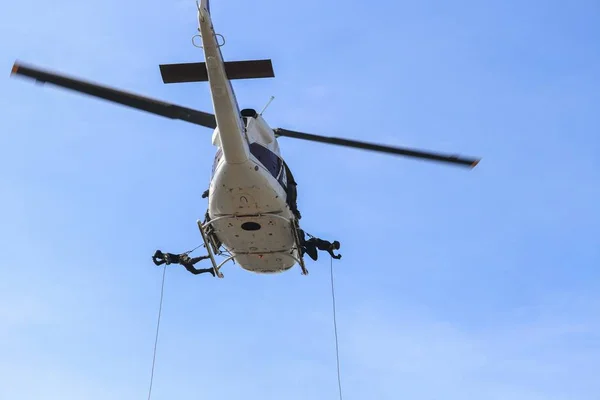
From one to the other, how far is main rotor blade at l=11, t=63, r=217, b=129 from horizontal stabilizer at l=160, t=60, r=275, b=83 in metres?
0.62

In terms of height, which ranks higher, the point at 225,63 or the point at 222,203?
the point at 225,63

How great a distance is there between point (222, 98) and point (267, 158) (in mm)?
2383

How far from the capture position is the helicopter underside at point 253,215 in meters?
14.1

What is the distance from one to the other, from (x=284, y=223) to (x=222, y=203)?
4.82 feet

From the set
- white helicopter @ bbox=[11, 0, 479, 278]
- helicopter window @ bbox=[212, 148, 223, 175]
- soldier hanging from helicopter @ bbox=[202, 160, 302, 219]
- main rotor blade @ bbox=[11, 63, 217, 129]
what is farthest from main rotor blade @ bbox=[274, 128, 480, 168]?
main rotor blade @ bbox=[11, 63, 217, 129]

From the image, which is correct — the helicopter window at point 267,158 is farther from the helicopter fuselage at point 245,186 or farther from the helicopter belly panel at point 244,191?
the helicopter belly panel at point 244,191

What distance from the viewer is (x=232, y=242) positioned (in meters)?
15.7

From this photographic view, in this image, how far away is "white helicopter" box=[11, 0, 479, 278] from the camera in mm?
13234

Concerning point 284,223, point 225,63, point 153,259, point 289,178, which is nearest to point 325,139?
point 289,178

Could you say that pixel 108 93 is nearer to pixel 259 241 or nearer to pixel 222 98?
pixel 222 98

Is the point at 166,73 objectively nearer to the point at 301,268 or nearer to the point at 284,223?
the point at 284,223

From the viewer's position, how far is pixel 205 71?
14.0 m

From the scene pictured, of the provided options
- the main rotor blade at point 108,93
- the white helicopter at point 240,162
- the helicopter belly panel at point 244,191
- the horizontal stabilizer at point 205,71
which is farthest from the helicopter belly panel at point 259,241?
the horizontal stabilizer at point 205,71

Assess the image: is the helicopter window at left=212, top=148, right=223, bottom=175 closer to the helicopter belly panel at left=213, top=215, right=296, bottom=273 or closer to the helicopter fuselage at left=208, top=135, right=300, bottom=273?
the helicopter fuselage at left=208, top=135, right=300, bottom=273
